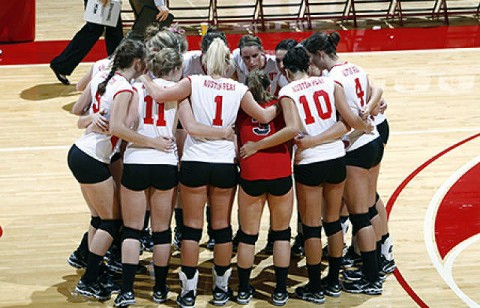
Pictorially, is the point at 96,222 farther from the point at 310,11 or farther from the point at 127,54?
the point at 310,11

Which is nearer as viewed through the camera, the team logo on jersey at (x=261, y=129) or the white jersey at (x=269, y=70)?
the team logo on jersey at (x=261, y=129)

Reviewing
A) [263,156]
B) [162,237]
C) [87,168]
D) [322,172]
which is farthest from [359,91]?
[87,168]

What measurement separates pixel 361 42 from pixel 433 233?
5982 mm

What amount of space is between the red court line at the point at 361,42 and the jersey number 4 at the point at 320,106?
6.17 meters

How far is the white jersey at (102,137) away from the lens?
17.6 ft

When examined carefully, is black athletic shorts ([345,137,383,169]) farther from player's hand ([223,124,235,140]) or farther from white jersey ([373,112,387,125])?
player's hand ([223,124,235,140])

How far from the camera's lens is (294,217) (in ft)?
22.9

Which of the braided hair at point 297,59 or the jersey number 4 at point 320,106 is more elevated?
the braided hair at point 297,59

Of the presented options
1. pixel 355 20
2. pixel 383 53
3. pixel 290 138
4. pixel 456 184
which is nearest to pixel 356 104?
pixel 290 138

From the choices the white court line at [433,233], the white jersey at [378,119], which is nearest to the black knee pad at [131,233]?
the white jersey at [378,119]

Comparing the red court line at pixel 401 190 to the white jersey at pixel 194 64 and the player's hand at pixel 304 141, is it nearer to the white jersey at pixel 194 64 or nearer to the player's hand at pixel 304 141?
the player's hand at pixel 304 141

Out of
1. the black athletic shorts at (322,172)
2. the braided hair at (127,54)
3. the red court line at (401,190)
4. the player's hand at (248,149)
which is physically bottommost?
the red court line at (401,190)

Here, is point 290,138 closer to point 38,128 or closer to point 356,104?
point 356,104

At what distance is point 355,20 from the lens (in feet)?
43.2
